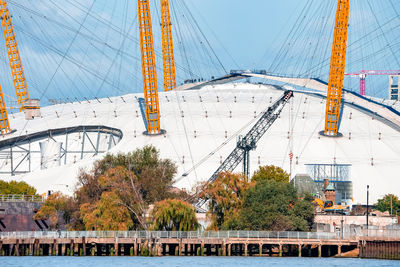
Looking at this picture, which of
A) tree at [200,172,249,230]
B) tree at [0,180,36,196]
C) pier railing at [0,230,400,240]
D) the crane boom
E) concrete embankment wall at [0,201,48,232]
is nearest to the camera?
pier railing at [0,230,400,240]

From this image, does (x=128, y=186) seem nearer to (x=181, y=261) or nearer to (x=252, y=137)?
(x=181, y=261)

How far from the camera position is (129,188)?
10419cm

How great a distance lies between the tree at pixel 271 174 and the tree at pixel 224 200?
21712mm

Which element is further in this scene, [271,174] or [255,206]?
[271,174]

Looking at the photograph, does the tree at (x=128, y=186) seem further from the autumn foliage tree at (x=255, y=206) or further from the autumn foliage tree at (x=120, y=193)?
the autumn foliage tree at (x=255, y=206)

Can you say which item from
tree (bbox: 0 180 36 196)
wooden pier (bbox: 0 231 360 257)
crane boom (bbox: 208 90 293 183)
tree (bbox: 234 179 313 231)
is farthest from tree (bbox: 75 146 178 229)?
tree (bbox: 0 180 36 196)

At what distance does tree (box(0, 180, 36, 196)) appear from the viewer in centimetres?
12850

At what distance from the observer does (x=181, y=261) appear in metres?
86.2

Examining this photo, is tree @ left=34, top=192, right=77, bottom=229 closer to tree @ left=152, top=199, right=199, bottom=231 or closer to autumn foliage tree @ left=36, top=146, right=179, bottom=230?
autumn foliage tree @ left=36, top=146, right=179, bottom=230

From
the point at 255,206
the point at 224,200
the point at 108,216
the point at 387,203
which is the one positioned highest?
the point at 387,203

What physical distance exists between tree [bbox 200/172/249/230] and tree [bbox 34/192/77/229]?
17660mm

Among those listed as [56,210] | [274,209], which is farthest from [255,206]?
[56,210]

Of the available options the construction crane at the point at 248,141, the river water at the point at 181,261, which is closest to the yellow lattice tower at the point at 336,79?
the construction crane at the point at 248,141

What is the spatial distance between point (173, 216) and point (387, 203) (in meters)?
44.3
